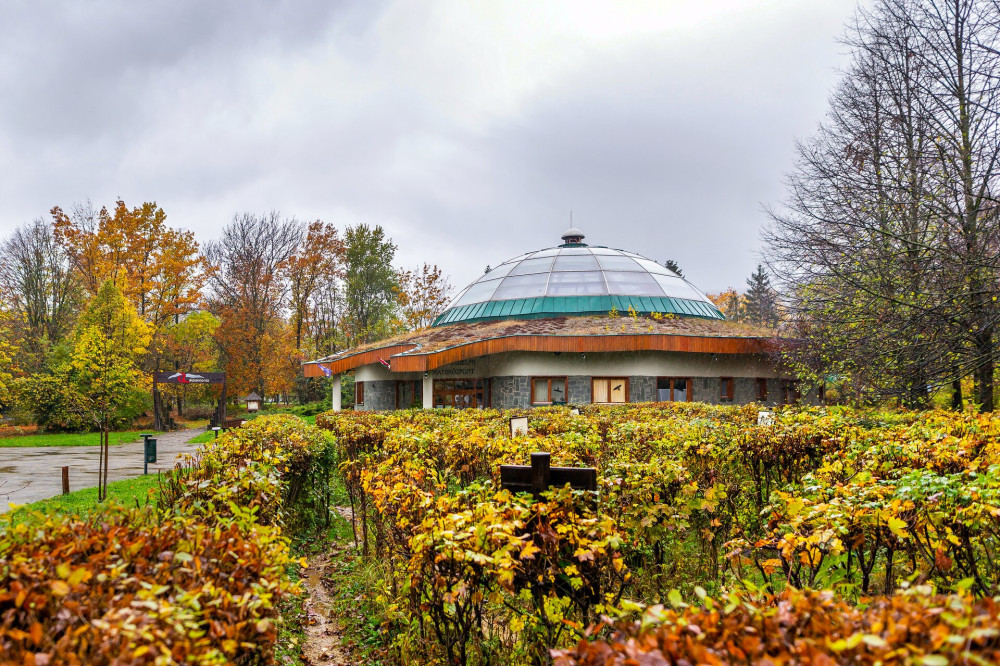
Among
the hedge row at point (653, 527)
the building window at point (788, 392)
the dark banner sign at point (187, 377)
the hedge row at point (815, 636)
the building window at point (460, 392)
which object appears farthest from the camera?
the building window at point (788, 392)

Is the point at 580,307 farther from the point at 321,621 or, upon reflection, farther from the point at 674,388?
the point at 321,621

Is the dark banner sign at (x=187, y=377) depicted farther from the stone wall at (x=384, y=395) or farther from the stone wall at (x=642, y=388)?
the stone wall at (x=642, y=388)

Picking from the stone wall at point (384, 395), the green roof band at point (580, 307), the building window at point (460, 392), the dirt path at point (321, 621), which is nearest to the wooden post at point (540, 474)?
the dirt path at point (321, 621)

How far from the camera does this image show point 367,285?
4603cm

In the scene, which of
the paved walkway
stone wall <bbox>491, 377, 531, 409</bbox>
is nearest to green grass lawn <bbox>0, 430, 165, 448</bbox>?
the paved walkway

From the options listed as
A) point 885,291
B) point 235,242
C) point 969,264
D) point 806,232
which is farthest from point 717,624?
point 235,242

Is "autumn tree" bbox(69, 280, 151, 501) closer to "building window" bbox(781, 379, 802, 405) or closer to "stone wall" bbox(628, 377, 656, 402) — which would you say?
"stone wall" bbox(628, 377, 656, 402)

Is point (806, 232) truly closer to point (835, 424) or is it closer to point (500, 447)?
point (835, 424)

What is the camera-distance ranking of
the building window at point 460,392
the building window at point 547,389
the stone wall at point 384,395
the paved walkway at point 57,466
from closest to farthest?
the paved walkway at point 57,466 → the building window at point 547,389 → the building window at point 460,392 → the stone wall at point 384,395

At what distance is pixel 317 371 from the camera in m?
28.3

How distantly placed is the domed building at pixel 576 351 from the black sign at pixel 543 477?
18.1 m

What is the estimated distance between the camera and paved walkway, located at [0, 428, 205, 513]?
11922 millimetres

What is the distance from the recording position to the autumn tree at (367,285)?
150 ft

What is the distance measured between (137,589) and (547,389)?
21040mm
